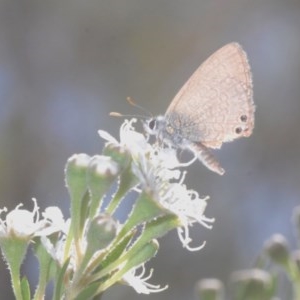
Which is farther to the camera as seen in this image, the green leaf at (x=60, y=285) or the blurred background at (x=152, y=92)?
the blurred background at (x=152, y=92)

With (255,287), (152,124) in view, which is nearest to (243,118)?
(152,124)

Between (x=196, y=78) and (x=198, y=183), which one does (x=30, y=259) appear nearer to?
(x=198, y=183)

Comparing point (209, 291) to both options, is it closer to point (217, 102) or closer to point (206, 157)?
point (206, 157)

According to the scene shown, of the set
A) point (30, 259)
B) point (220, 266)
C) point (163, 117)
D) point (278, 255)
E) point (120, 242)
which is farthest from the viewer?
point (220, 266)

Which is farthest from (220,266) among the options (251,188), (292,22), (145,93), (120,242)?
(120,242)

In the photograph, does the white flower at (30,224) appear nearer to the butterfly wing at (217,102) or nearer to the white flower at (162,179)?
the white flower at (162,179)

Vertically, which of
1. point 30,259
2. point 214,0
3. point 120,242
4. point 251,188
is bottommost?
point 120,242

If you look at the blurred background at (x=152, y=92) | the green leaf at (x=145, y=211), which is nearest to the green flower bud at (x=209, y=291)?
the green leaf at (x=145, y=211)
